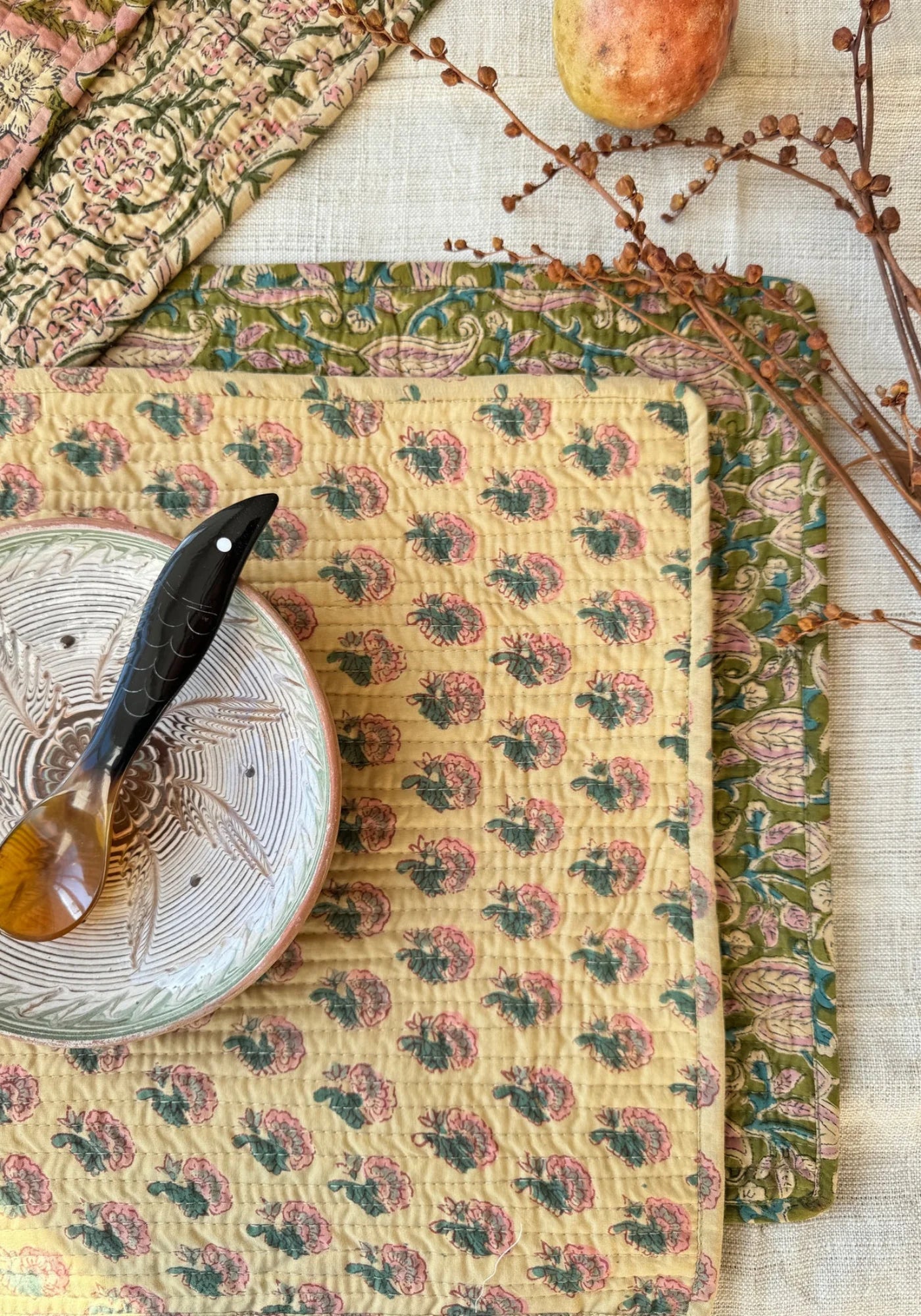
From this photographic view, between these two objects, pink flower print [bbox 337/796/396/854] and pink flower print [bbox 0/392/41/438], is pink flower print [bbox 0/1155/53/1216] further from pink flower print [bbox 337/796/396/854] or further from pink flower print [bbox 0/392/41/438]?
pink flower print [bbox 0/392/41/438]

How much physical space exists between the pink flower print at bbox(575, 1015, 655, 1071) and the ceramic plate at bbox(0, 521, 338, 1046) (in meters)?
0.20

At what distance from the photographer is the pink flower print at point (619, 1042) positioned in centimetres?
53

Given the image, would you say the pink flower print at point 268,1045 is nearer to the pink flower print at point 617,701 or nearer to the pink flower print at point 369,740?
the pink flower print at point 369,740

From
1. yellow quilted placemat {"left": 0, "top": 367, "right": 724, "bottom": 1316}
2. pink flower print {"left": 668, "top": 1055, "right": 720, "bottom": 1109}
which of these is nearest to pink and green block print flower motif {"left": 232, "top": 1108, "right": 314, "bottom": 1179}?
yellow quilted placemat {"left": 0, "top": 367, "right": 724, "bottom": 1316}

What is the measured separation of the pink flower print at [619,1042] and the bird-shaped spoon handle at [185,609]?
312mm

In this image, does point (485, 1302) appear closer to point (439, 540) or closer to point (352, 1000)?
point (352, 1000)

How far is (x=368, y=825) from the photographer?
1.76 ft

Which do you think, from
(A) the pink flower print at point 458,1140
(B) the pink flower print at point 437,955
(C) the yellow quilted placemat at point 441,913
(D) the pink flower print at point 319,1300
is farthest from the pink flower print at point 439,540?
(D) the pink flower print at point 319,1300

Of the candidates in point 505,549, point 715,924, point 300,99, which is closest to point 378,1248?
point 715,924

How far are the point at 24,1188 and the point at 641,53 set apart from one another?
74cm

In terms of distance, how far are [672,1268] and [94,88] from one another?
0.80m

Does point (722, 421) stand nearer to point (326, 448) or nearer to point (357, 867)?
point (326, 448)

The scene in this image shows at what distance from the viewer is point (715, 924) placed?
0.53m

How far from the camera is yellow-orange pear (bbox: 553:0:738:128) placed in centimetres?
51
